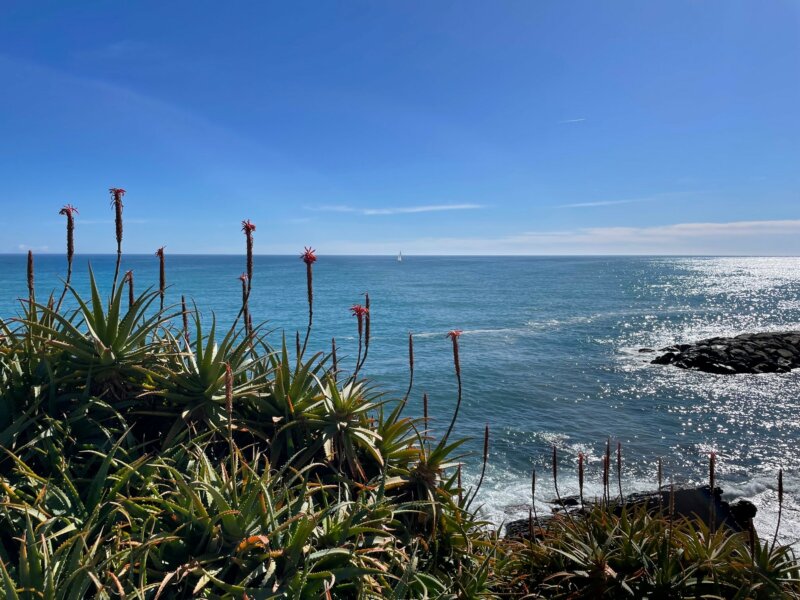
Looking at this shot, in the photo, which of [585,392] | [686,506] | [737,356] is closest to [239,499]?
[686,506]

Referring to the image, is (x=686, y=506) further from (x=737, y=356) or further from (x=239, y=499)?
(x=737, y=356)

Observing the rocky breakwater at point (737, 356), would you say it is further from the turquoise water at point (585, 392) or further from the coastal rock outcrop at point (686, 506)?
the coastal rock outcrop at point (686, 506)

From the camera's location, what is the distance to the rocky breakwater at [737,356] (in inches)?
1341

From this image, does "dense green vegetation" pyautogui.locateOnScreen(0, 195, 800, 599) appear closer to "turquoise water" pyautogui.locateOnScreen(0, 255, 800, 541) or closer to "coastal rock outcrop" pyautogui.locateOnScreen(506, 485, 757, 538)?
"turquoise water" pyautogui.locateOnScreen(0, 255, 800, 541)

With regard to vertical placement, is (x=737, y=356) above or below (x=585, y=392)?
above

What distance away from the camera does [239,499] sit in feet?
13.3

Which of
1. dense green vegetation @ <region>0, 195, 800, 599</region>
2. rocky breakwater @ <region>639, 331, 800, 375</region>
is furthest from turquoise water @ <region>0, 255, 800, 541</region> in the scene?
dense green vegetation @ <region>0, 195, 800, 599</region>

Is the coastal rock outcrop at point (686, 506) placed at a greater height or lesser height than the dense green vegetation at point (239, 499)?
lesser

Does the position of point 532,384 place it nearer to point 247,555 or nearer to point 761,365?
point 761,365

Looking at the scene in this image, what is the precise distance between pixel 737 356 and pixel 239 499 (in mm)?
40618

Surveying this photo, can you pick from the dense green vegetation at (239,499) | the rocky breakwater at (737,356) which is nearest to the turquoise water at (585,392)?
the rocky breakwater at (737,356)

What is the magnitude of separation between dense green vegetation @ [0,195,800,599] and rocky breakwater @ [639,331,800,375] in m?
33.0

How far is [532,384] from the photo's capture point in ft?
98.8

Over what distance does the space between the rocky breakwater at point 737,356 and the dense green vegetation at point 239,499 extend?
33007 mm
